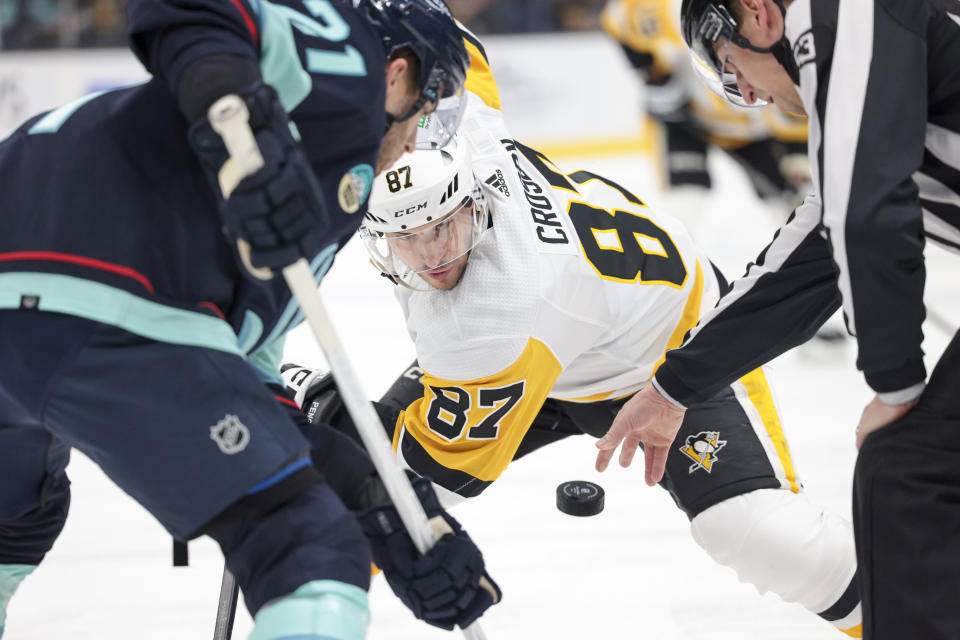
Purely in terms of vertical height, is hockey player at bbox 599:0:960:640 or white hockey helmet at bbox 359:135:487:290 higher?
hockey player at bbox 599:0:960:640

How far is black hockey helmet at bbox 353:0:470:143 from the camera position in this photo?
131cm

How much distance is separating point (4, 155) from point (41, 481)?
51 centimetres

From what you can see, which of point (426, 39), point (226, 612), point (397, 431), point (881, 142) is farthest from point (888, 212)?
point (226, 612)

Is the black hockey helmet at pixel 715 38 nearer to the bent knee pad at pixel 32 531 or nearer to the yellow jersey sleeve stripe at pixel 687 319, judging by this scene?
the yellow jersey sleeve stripe at pixel 687 319

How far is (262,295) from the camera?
1.20 m

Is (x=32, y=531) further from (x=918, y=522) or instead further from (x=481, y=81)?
(x=918, y=522)

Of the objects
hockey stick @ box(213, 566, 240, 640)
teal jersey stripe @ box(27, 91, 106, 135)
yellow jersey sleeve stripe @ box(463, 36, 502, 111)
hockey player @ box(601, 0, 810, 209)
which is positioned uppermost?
teal jersey stripe @ box(27, 91, 106, 135)

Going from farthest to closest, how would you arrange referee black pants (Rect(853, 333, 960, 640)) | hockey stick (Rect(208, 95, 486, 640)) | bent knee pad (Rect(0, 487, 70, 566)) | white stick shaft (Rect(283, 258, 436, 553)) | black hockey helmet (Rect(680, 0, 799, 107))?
bent knee pad (Rect(0, 487, 70, 566))
black hockey helmet (Rect(680, 0, 799, 107))
referee black pants (Rect(853, 333, 960, 640))
white stick shaft (Rect(283, 258, 436, 553))
hockey stick (Rect(208, 95, 486, 640))

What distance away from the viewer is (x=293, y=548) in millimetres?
1093

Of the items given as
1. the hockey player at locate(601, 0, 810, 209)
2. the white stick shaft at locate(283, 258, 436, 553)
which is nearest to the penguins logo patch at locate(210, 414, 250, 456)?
the white stick shaft at locate(283, 258, 436, 553)

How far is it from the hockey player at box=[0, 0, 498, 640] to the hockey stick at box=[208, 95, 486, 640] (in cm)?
2

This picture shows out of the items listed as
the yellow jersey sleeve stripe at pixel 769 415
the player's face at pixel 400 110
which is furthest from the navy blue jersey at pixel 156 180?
the yellow jersey sleeve stripe at pixel 769 415

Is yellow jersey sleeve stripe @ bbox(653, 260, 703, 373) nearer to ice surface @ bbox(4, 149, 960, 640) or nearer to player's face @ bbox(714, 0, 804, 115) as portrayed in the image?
ice surface @ bbox(4, 149, 960, 640)

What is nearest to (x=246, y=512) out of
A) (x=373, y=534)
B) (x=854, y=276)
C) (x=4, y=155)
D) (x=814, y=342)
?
(x=373, y=534)
